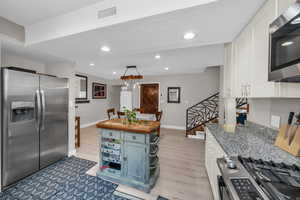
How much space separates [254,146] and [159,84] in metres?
4.95

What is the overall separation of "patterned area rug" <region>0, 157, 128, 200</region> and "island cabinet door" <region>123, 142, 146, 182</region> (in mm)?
329

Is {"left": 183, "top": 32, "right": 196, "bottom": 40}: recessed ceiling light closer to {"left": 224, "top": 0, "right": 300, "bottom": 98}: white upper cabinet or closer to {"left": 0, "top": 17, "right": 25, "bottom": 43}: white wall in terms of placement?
{"left": 224, "top": 0, "right": 300, "bottom": 98}: white upper cabinet

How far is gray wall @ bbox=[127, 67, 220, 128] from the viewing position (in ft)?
17.2

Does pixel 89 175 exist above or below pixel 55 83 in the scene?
below

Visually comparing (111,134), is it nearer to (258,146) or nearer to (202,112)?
(258,146)

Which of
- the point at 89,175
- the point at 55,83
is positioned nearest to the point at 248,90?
the point at 89,175

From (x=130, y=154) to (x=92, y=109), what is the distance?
15.4 feet

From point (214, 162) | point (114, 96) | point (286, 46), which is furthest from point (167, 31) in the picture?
point (114, 96)

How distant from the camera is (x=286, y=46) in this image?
32.7 inches

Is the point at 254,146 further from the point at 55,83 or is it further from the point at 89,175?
the point at 55,83

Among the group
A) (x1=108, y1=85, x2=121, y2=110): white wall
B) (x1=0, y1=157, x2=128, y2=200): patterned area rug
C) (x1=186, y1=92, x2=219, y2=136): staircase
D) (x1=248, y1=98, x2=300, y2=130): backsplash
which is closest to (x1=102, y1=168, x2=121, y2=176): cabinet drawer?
(x1=0, y1=157, x2=128, y2=200): patterned area rug

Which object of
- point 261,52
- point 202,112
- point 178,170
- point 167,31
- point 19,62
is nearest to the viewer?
point 261,52

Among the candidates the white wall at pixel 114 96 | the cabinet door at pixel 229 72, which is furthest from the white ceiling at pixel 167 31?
the white wall at pixel 114 96

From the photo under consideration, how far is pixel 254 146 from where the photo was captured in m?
1.29
